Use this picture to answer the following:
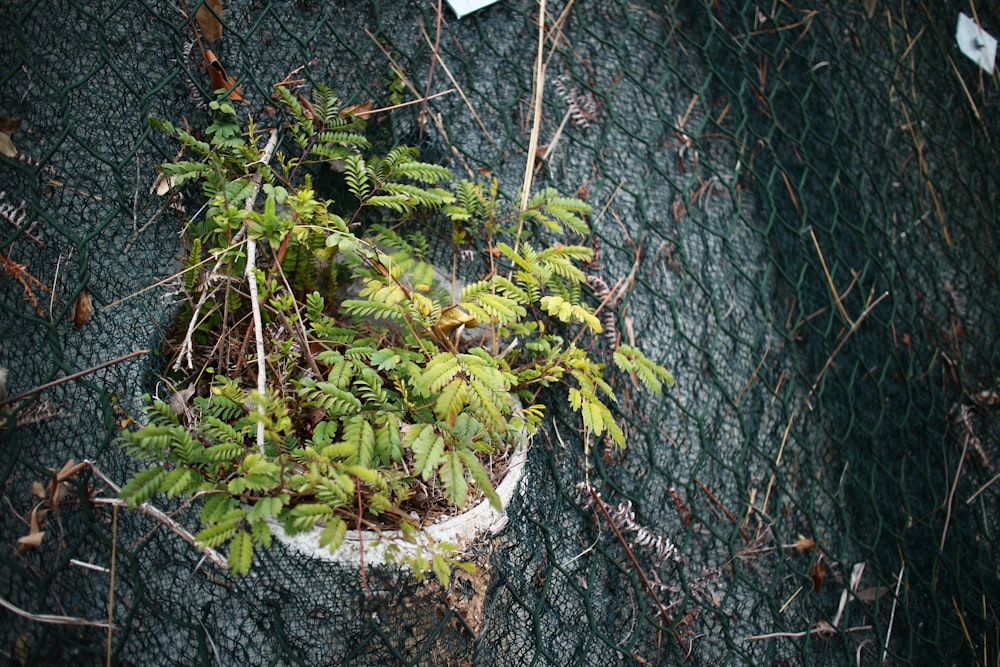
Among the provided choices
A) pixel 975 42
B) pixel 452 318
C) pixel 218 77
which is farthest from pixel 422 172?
pixel 975 42

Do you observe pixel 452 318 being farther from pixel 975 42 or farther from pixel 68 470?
pixel 975 42

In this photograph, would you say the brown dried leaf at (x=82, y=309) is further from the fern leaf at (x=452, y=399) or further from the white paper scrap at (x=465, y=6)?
the white paper scrap at (x=465, y=6)

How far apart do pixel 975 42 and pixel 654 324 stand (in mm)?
1521

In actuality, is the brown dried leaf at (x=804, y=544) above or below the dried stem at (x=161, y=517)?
below

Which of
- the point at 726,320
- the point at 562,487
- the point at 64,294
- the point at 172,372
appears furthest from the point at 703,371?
the point at 64,294

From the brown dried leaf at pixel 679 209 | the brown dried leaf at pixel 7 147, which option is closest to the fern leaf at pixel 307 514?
the brown dried leaf at pixel 7 147

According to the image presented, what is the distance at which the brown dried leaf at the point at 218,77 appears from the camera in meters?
1.28

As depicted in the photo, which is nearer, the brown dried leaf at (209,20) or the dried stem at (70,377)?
the dried stem at (70,377)

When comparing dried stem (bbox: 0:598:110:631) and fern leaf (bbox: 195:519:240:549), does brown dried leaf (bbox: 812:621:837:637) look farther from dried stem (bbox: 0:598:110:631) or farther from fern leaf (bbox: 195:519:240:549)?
dried stem (bbox: 0:598:110:631)

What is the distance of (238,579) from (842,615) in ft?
3.91

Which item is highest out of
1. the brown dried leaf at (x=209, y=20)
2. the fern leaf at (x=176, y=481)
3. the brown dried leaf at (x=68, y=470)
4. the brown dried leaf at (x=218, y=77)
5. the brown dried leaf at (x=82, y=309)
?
the brown dried leaf at (x=209, y=20)

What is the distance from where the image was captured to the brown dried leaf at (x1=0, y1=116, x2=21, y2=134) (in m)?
1.12

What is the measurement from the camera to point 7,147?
43.8 inches

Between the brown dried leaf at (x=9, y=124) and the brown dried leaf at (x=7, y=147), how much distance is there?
11 millimetres
